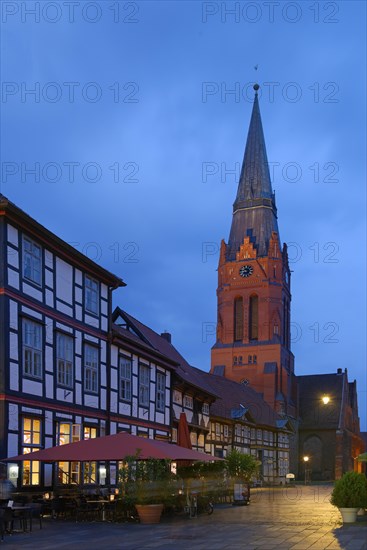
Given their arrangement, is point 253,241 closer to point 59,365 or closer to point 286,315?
point 286,315

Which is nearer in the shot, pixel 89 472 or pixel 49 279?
pixel 49 279

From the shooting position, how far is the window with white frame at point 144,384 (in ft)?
109

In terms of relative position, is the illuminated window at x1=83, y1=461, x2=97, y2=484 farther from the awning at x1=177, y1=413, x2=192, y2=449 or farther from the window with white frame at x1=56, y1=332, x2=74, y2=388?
the awning at x1=177, y1=413, x2=192, y2=449

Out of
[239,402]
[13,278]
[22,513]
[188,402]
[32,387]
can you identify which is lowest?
[22,513]

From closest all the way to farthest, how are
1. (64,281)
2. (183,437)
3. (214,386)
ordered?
(64,281) < (183,437) < (214,386)

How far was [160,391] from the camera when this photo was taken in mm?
35938

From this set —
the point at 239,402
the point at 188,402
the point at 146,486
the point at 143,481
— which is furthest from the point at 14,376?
the point at 239,402

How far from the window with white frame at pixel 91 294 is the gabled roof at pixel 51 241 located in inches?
12.9

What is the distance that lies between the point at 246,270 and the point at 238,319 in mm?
5715

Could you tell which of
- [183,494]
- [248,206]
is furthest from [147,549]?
[248,206]

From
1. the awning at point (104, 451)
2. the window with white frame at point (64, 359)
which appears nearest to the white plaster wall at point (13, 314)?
the window with white frame at point (64, 359)

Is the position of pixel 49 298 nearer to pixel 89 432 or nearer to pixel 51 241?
pixel 51 241

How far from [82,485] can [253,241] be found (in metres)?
63.9

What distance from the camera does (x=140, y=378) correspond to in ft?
109
